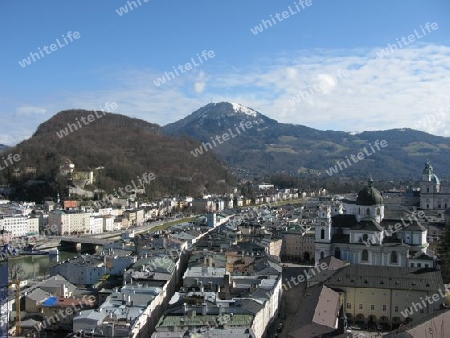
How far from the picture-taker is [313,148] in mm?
158500

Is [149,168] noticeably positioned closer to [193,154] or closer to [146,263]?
[193,154]

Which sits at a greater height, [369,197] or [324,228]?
[369,197]

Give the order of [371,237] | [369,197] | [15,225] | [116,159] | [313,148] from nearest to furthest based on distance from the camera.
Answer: [371,237], [369,197], [15,225], [116,159], [313,148]

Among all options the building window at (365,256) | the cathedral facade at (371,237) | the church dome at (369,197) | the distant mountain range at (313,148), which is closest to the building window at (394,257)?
the cathedral facade at (371,237)

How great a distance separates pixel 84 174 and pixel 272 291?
51418mm

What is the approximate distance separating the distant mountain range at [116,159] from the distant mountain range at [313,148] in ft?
84.6

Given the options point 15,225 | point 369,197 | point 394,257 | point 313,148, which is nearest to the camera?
point 394,257

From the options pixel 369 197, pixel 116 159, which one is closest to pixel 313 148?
pixel 116 159

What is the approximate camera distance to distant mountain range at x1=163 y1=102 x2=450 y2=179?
13075cm

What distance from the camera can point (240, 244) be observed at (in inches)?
1090

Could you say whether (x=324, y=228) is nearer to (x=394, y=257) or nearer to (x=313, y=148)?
(x=394, y=257)

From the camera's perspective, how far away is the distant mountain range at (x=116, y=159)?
6575 centimetres

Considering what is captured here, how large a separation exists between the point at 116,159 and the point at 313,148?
94748mm

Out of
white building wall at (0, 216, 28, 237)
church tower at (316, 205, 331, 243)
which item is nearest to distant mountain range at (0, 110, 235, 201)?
white building wall at (0, 216, 28, 237)
